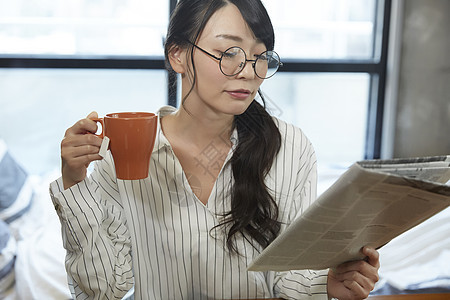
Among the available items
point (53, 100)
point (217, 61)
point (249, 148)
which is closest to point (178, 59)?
point (217, 61)

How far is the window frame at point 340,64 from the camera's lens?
8.64ft

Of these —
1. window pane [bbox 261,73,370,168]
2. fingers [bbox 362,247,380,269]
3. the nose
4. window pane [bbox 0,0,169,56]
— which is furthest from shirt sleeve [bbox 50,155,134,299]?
window pane [bbox 261,73,370,168]

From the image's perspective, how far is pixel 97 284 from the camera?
1.06 m

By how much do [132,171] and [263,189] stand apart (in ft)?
1.23

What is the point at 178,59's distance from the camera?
1.11m

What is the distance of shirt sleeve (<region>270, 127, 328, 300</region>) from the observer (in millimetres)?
1072

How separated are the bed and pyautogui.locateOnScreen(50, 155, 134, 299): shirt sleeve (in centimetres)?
53

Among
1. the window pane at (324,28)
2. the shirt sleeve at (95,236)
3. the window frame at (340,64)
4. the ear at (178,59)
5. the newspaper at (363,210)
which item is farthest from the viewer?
the window pane at (324,28)

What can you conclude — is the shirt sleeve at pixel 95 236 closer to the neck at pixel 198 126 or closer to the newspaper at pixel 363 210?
the neck at pixel 198 126

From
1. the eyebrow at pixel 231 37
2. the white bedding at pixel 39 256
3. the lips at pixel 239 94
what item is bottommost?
the white bedding at pixel 39 256

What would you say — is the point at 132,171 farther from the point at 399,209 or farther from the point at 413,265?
the point at 413,265

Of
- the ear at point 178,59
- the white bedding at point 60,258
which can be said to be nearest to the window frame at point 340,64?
the white bedding at point 60,258

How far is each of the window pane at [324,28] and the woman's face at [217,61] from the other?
1858 millimetres

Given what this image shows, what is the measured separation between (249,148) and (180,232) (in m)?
0.24
